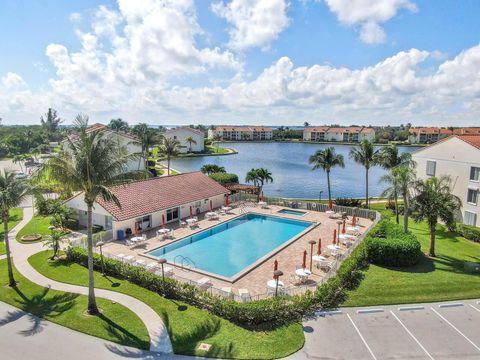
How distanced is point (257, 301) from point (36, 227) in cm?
2579

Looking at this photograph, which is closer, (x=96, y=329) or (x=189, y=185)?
(x=96, y=329)

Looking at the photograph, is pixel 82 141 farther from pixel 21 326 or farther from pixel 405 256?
pixel 405 256

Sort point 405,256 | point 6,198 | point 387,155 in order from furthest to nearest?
point 387,155 → point 405,256 → point 6,198

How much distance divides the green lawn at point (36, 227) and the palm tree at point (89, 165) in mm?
17186

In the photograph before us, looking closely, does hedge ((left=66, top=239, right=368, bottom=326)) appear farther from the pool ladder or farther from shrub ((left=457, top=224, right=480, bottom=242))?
shrub ((left=457, top=224, right=480, bottom=242))

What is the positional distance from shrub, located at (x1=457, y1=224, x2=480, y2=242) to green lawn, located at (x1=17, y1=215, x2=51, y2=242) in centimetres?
3864

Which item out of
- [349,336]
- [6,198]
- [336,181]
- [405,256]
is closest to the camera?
[349,336]

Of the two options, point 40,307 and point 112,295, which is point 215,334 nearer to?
point 112,295

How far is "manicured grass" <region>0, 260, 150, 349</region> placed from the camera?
15.0m

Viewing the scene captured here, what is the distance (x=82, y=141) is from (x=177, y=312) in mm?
9872

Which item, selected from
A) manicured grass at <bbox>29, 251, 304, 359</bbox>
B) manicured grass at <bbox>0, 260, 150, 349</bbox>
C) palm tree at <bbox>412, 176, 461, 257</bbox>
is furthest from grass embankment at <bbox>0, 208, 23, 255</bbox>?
palm tree at <bbox>412, 176, 461, 257</bbox>

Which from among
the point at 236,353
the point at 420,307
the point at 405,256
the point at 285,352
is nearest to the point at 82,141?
the point at 236,353

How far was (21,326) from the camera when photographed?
51.3 ft

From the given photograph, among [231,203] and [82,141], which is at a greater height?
[82,141]
